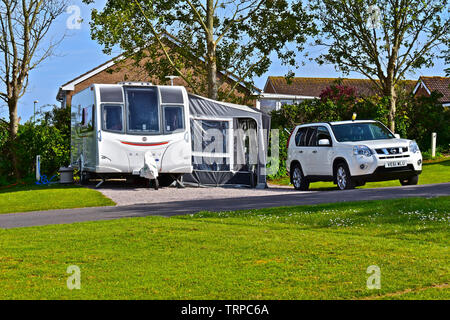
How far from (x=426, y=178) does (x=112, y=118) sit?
38.7 feet

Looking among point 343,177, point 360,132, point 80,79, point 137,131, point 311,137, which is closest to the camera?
point 343,177

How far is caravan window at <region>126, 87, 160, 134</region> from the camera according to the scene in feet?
73.8

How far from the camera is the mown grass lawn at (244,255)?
6918mm

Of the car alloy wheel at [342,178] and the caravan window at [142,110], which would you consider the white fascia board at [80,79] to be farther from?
the car alloy wheel at [342,178]

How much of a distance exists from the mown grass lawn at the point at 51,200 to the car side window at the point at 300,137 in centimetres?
640

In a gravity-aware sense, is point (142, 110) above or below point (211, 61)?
below

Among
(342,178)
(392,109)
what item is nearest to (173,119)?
(342,178)

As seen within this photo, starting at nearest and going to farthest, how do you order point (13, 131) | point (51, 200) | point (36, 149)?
point (51, 200)
point (36, 149)
point (13, 131)

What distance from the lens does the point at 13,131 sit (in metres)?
31.2

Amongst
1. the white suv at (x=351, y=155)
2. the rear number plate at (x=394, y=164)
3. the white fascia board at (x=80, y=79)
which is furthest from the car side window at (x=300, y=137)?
the white fascia board at (x=80, y=79)

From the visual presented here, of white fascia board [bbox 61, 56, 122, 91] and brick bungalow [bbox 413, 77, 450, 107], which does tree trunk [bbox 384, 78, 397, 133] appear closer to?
white fascia board [bbox 61, 56, 122, 91]

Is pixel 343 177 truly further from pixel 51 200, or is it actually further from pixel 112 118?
pixel 51 200

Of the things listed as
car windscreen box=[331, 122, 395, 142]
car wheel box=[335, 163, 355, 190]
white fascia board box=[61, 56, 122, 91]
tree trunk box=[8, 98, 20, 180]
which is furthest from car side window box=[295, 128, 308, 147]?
white fascia board box=[61, 56, 122, 91]
